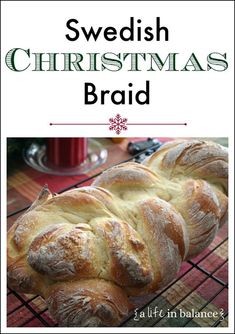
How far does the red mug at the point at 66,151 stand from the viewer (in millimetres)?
1462

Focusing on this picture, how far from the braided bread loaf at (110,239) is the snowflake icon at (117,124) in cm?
8

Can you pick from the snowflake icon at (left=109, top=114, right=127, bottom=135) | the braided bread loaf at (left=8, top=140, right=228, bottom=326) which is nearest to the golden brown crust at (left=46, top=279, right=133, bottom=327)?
the braided bread loaf at (left=8, top=140, right=228, bottom=326)

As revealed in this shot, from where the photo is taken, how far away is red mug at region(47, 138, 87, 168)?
4.80ft

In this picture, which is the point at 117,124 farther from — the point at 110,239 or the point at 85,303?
the point at 85,303

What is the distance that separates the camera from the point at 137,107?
3.27ft

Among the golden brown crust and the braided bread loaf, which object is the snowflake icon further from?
the golden brown crust

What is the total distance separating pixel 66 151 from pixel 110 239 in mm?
666

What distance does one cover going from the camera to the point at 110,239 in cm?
85

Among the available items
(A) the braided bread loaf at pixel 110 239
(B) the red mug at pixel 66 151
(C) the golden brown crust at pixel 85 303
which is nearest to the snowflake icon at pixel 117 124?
(A) the braided bread loaf at pixel 110 239

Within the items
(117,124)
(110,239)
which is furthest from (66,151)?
(110,239)

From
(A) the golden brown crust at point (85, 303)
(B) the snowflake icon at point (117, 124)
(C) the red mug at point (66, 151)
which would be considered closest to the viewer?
(A) the golden brown crust at point (85, 303)

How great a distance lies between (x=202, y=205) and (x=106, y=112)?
273mm

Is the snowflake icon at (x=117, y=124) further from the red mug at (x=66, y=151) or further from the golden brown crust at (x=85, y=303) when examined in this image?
the red mug at (x=66, y=151)

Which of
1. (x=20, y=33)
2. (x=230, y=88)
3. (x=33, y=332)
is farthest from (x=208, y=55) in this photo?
(x=33, y=332)
